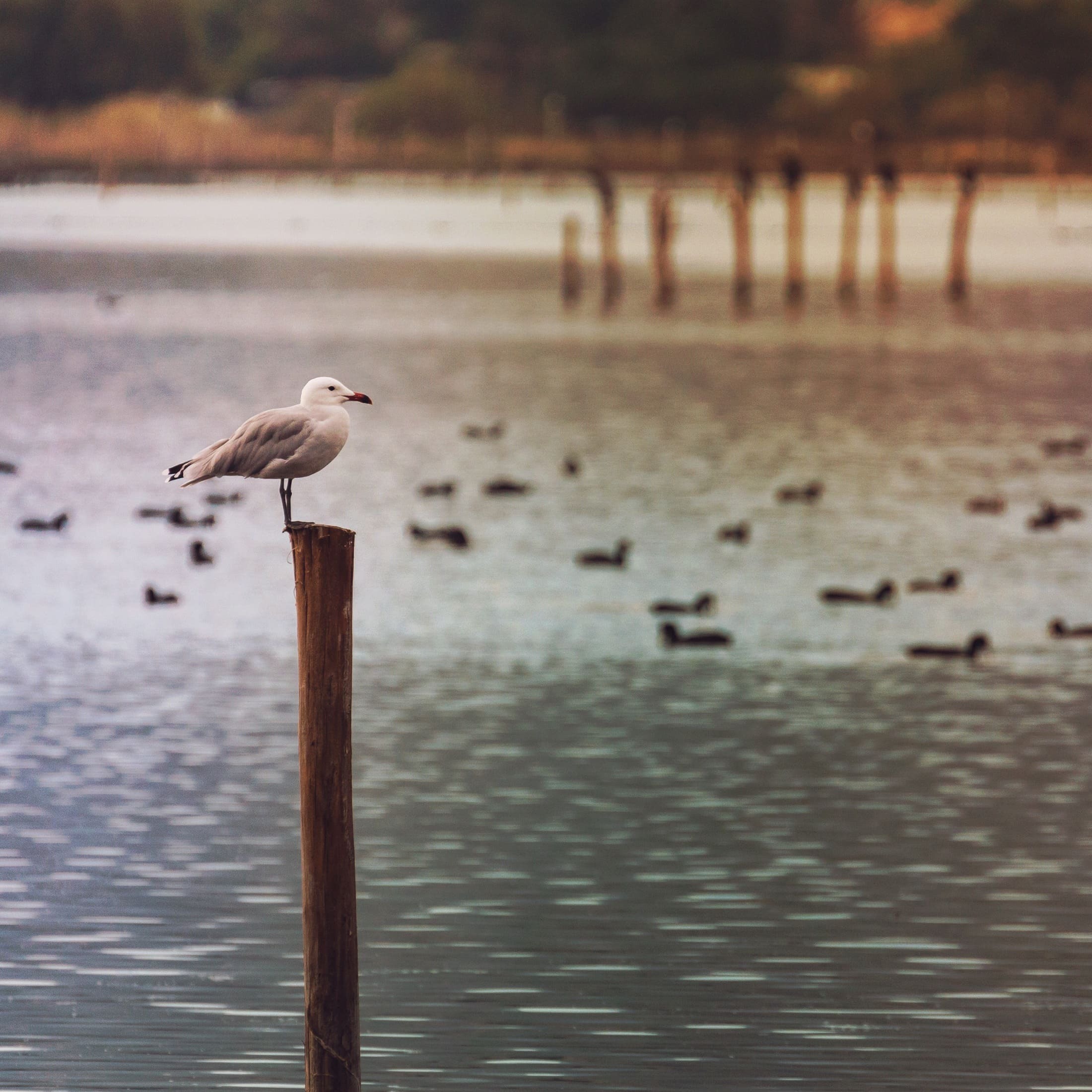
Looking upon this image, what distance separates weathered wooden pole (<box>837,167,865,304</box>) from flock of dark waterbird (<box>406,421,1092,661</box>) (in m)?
36.4

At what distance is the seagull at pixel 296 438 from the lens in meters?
11.6

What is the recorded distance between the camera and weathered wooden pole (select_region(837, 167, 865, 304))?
74812 millimetres

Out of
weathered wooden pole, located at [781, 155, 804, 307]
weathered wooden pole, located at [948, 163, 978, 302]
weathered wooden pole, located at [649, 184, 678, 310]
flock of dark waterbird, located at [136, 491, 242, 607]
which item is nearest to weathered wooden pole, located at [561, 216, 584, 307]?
weathered wooden pole, located at [649, 184, 678, 310]

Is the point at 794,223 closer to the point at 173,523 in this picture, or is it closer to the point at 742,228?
the point at 742,228

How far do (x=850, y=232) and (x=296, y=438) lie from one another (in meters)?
65.1

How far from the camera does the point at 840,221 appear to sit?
17975cm

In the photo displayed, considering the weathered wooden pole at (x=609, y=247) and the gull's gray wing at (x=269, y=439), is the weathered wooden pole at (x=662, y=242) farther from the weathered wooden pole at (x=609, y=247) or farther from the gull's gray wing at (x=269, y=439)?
the gull's gray wing at (x=269, y=439)

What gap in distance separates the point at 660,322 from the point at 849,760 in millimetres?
53192

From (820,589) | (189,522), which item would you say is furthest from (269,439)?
(189,522)

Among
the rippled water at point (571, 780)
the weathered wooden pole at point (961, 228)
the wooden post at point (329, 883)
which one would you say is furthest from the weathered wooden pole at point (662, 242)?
the wooden post at point (329, 883)

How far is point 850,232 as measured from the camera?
75.6 meters

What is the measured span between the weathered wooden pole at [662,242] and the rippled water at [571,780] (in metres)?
29.2

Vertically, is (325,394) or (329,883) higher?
(325,394)

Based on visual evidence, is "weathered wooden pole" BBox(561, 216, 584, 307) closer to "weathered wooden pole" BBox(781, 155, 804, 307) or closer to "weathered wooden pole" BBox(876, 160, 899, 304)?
"weathered wooden pole" BBox(781, 155, 804, 307)
